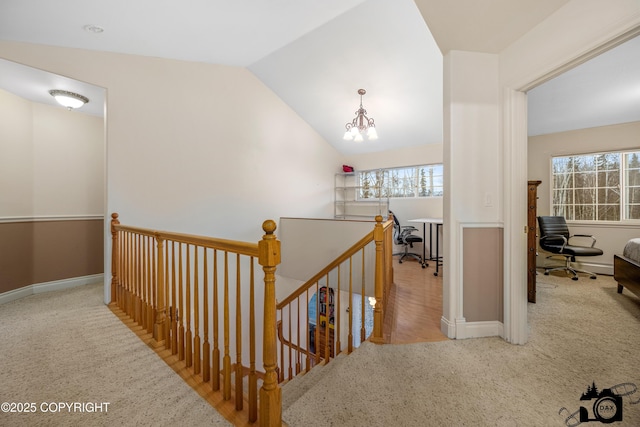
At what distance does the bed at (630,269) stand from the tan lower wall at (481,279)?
1832 mm

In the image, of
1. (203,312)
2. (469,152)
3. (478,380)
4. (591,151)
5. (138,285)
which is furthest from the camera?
(591,151)

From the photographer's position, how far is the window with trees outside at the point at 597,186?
3990 mm

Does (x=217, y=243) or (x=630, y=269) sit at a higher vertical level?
(x=217, y=243)

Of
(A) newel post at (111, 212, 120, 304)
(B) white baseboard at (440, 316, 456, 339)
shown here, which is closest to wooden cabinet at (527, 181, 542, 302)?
(B) white baseboard at (440, 316, 456, 339)

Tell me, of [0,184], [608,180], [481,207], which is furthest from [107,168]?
[608,180]

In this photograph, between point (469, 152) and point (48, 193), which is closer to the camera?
point (469, 152)

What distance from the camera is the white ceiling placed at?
2023mm

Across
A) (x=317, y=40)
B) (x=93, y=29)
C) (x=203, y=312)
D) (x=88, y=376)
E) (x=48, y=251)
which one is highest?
(x=317, y=40)

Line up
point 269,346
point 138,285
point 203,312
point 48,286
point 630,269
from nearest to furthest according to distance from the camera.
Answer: point 269,346
point 203,312
point 138,285
point 630,269
point 48,286

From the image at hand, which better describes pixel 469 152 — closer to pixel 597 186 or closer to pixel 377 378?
pixel 377 378

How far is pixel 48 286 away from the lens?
11.1 feet

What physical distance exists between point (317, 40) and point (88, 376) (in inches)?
162

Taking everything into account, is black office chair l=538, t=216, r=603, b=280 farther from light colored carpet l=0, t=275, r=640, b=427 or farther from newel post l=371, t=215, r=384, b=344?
newel post l=371, t=215, r=384, b=344

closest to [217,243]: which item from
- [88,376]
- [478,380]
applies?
[88,376]
